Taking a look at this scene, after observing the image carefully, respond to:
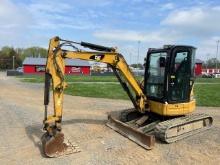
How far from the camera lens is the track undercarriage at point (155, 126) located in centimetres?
958

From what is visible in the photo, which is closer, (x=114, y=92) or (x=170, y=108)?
(x=170, y=108)

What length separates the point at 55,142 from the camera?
335 inches

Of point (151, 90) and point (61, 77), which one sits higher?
point (61, 77)

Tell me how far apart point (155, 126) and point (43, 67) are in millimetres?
72321

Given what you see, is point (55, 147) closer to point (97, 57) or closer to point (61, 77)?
point (61, 77)

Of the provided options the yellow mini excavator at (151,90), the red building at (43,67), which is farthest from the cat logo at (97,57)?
the red building at (43,67)

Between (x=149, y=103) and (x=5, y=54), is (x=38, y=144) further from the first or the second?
(x=5, y=54)

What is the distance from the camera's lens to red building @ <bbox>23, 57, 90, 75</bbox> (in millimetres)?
79688

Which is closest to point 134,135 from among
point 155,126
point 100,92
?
point 155,126

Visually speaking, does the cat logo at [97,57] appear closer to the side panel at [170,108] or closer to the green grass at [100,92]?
the side panel at [170,108]

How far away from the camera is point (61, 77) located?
9.09 m

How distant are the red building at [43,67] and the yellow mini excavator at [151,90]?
68.4 metres

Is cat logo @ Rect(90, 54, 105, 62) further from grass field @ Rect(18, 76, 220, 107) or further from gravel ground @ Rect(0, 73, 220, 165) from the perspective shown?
grass field @ Rect(18, 76, 220, 107)

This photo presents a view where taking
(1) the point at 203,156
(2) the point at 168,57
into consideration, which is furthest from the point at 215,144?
(2) the point at 168,57
